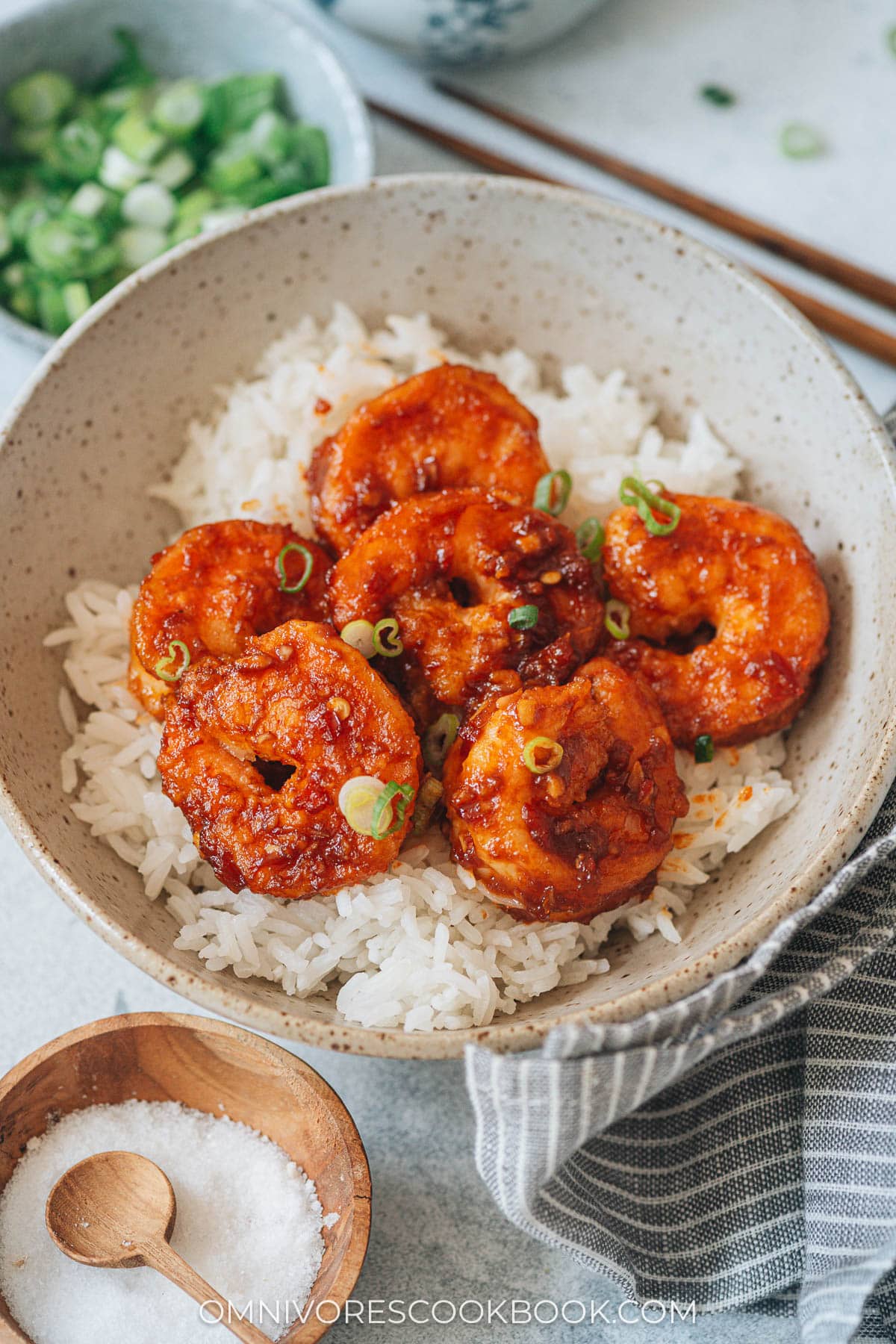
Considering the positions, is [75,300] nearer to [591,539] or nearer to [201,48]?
[201,48]

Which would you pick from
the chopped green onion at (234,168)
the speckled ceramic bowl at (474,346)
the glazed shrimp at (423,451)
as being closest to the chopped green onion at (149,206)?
the chopped green onion at (234,168)

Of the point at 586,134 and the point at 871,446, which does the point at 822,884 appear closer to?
the point at 871,446

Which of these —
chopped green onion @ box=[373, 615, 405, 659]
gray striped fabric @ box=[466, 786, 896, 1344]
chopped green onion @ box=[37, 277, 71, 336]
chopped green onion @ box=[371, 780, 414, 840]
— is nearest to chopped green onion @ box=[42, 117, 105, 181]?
chopped green onion @ box=[37, 277, 71, 336]

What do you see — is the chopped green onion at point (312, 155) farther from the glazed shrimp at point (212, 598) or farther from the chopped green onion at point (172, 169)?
the glazed shrimp at point (212, 598)

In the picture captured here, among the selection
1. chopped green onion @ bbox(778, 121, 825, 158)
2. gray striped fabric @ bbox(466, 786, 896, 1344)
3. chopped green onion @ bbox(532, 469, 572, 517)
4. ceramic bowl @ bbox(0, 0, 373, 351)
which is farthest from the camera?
chopped green onion @ bbox(778, 121, 825, 158)

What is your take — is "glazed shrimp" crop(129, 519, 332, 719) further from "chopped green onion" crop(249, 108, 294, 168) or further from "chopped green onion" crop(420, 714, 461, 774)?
"chopped green onion" crop(249, 108, 294, 168)

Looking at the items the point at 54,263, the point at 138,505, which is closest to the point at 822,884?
the point at 138,505
